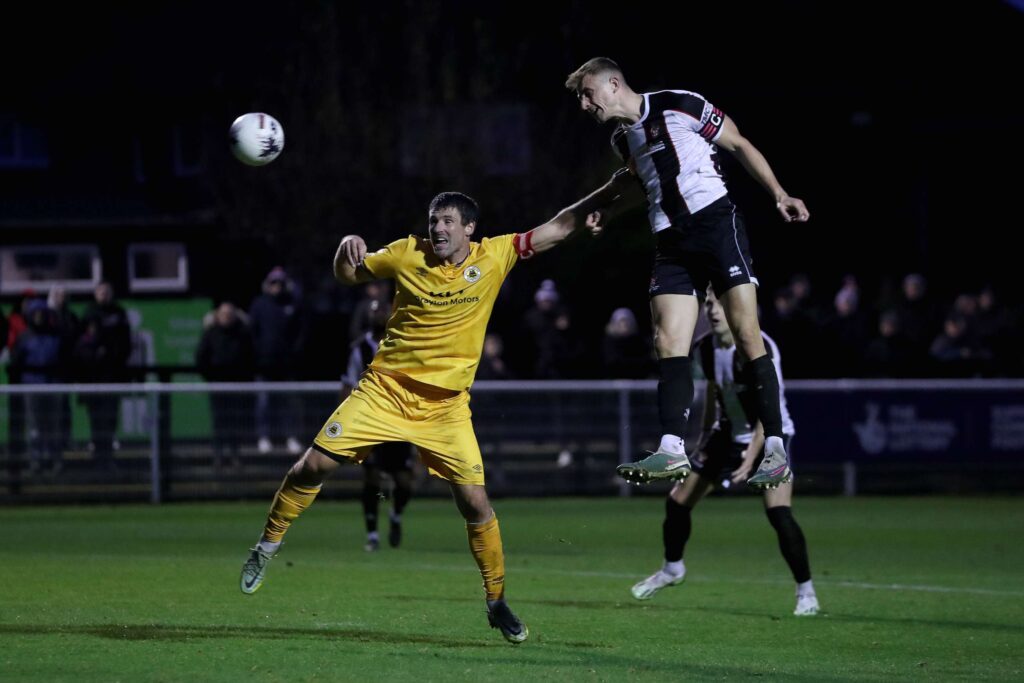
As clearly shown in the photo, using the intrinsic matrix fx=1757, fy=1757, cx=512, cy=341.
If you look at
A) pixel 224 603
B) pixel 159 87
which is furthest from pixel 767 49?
pixel 224 603

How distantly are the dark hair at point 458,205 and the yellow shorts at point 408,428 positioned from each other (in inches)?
37.9

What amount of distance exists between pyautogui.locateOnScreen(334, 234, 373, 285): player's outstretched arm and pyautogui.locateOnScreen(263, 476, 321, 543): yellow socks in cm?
118

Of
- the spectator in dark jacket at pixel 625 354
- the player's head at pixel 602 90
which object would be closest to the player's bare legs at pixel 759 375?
the player's head at pixel 602 90

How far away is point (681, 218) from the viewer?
917cm

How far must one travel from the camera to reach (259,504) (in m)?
20.2

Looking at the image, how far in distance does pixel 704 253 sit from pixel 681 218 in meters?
0.22

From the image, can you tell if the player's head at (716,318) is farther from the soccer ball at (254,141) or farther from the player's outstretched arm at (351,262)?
the soccer ball at (254,141)

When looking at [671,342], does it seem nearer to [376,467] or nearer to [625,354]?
[376,467]

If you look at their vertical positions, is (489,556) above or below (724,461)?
below

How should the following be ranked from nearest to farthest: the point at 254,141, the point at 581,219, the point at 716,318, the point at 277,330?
the point at 581,219 → the point at 254,141 → the point at 716,318 → the point at 277,330

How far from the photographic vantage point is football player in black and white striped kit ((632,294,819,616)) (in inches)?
453

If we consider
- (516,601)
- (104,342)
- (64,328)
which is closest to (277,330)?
(104,342)

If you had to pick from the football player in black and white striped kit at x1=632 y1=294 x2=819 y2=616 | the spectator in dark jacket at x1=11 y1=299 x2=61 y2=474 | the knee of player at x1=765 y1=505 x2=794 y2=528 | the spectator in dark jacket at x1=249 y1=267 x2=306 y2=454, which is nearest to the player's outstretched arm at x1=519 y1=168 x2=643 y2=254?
the football player in black and white striped kit at x1=632 y1=294 x2=819 y2=616

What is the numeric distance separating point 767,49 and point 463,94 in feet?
24.6
